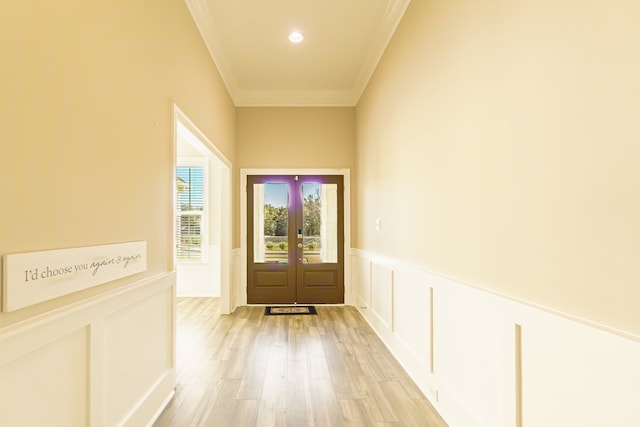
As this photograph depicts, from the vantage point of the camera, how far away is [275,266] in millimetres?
5516

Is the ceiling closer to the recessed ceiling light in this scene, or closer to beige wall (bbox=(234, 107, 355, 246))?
the recessed ceiling light

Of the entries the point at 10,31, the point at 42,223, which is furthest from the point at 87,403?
the point at 10,31

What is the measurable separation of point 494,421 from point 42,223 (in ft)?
7.43

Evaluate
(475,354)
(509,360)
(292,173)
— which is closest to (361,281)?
(292,173)

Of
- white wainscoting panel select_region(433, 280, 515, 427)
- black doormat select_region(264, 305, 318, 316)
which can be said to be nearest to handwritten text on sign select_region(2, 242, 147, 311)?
white wainscoting panel select_region(433, 280, 515, 427)

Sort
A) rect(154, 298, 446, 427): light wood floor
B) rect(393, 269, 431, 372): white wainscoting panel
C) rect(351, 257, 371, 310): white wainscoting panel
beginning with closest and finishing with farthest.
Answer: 1. rect(154, 298, 446, 427): light wood floor
2. rect(393, 269, 431, 372): white wainscoting panel
3. rect(351, 257, 371, 310): white wainscoting panel

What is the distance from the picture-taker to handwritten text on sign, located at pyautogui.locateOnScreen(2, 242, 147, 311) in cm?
112

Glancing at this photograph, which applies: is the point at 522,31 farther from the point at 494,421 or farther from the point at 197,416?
the point at 197,416

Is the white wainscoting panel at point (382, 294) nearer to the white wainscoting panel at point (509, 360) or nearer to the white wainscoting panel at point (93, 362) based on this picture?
the white wainscoting panel at point (509, 360)

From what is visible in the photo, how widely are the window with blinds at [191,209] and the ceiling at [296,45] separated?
1955 mm

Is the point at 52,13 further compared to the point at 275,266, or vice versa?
the point at 275,266

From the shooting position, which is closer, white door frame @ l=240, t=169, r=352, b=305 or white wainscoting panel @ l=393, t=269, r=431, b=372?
white wainscoting panel @ l=393, t=269, r=431, b=372

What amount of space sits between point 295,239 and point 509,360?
4140 millimetres

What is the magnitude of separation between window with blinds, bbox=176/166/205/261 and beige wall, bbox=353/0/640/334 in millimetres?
4800
